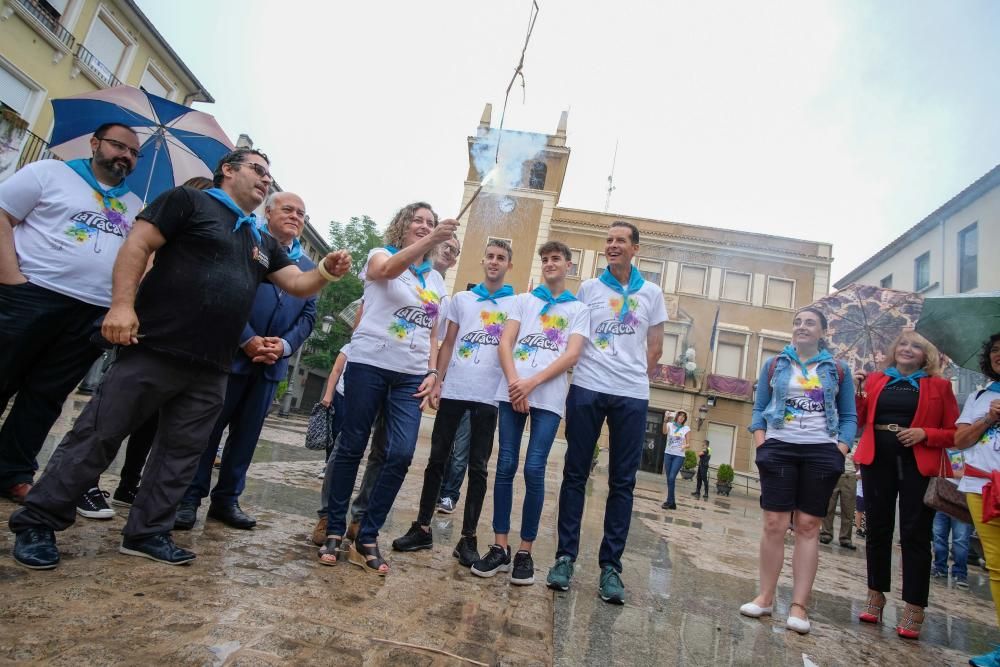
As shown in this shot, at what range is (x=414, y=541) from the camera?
2980 millimetres

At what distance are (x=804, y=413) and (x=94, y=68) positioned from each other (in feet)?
65.5

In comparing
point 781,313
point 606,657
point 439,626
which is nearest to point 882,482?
point 606,657

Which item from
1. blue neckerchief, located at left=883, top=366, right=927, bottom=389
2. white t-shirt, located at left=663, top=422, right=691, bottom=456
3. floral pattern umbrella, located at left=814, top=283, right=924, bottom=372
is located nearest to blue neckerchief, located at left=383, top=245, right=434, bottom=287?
blue neckerchief, located at left=883, top=366, right=927, bottom=389

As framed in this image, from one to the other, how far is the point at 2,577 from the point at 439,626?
1.40m

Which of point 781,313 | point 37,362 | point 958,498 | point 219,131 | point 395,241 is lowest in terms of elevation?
point 37,362

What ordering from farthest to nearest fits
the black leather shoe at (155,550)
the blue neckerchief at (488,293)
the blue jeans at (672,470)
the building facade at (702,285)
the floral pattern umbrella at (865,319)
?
the building facade at (702,285) → the blue jeans at (672,470) → the floral pattern umbrella at (865,319) → the blue neckerchief at (488,293) → the black leather shoe at (155,550)

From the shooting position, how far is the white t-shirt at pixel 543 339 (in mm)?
3029

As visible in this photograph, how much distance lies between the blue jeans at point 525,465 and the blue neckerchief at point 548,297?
2.17 feet

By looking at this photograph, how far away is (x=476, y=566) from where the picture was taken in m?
2.68

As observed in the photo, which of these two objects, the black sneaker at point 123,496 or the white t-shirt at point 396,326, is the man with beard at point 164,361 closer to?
the white t-shirt at point 396,326

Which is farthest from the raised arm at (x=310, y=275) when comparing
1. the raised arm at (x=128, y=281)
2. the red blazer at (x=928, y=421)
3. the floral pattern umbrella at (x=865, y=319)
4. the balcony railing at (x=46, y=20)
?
the balcony railing at (x=46, y=20)

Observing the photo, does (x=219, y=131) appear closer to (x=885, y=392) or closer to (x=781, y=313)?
(x=885, y=392)

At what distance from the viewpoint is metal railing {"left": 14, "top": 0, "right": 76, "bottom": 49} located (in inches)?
511

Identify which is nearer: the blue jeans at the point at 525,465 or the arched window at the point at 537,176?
the blue jeans at the point at 525,465
